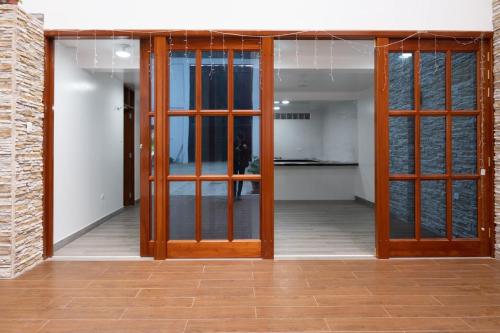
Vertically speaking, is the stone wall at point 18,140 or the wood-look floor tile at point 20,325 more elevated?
the stone wall at point 18,140

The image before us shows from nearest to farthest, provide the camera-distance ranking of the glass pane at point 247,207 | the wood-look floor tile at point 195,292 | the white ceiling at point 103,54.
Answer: the wood-look floor tile at point 195,292
the glass pane at point 247,207
the white ceiling at point 103,54

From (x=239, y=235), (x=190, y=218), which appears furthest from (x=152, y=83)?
(x=239, y=235)

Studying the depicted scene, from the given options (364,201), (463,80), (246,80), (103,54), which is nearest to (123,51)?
(103,54)

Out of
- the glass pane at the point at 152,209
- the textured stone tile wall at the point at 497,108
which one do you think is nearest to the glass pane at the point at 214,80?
the glass pane at the point at 152,209

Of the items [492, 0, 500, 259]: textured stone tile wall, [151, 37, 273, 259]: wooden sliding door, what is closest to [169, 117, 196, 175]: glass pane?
[151, 37, 273, 259]: wooden sliding door

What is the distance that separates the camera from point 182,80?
3.36 meters

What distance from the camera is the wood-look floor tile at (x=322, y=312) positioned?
7.14 ft

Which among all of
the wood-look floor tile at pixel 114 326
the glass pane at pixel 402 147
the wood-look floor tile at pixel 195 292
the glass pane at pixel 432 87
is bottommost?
the wood-look floor tile at pixel 114 326

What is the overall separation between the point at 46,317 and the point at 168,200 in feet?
4.59

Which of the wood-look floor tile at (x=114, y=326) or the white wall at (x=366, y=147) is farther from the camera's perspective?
the white wall at (x=366, y=147)

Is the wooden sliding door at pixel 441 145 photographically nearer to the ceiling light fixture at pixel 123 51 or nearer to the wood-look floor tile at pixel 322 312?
the wood-look floor tile at pixel 322 312

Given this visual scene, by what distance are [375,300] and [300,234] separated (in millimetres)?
2057

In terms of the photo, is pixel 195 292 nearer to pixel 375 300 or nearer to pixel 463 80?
pixel 375 300

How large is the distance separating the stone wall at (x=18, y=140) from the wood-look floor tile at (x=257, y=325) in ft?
5.40
